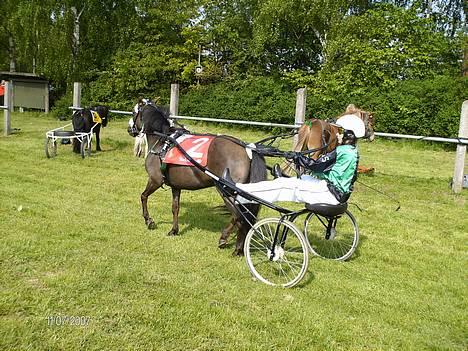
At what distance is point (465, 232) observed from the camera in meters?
6.80

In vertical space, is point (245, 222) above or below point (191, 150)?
below

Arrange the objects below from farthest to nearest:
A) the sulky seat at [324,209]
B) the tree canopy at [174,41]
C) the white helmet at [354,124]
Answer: the tree canopy at [174,41]
the white helmet at [354,124]
the sulky seat at [324,209]

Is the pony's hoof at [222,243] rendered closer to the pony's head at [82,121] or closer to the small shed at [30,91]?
the pony's head at [82,121]

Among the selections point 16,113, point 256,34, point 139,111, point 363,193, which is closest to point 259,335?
point 139,111

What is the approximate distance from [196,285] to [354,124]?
7.62 feet

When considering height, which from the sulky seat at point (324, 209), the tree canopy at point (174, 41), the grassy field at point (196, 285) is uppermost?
the tree canopy at point (174, 41)

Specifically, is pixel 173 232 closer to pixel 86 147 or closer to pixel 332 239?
pixel 332 239

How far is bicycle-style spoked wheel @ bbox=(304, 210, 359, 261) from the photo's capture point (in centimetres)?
532

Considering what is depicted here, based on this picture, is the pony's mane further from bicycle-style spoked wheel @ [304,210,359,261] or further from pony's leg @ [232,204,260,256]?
bicycle-style spoked wheel @ [304,210,359,261]

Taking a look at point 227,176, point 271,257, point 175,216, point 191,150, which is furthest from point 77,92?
point 271,257

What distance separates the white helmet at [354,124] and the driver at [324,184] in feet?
0.18

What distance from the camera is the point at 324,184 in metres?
4.54

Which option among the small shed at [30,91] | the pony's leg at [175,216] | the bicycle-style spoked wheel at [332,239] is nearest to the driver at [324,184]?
the bicycle-style spoked wheel at [332,239]

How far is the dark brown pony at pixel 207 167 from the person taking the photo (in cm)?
507
